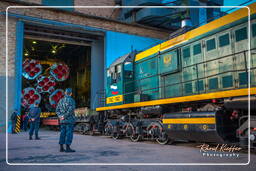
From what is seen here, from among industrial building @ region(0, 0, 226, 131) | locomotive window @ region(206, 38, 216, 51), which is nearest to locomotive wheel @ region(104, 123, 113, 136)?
industrial building @ region(0, 0, 226, 131)

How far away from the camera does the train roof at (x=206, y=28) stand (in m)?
6.26

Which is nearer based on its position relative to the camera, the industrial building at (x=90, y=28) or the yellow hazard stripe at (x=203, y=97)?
the yellow hazard stripe at (x=203, y=97)

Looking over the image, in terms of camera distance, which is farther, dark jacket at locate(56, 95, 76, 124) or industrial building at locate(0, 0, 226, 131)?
industrial building at locate(0, 0, 226, 131)

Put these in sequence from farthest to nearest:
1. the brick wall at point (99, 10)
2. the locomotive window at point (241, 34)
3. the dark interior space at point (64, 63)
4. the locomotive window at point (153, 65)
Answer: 1. the dark interior space at point (64, 63)
2. the brick wall at point (99, 10)
3. the locomotive window at point (153, 65)
4. the locomotive window at point (241, 34)

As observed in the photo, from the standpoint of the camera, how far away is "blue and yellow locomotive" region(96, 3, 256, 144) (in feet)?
19.4

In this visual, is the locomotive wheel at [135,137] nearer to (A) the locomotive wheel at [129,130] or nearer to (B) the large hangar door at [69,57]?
(A) the locomotive wheel at [129,130]

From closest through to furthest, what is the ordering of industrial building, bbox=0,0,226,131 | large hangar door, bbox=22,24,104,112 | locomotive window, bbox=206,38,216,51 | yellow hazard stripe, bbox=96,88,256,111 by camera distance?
yellow hazard stripe, bbox=96,88,256,111, locomotive window, bbox=206,38,216,51, industrial building, bbox=0,0,226,131, large hangar door, bbox=22,24,104,112

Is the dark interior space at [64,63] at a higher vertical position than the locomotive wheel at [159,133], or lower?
higher

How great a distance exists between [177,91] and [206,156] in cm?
309

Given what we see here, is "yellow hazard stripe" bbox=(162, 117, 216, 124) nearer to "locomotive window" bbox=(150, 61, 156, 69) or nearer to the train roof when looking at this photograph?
"locomotive window" bbox=(150, 61, 156, 69)

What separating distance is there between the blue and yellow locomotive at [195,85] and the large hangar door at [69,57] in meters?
6.96

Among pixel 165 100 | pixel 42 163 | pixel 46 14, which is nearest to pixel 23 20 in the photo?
pixel 46 14

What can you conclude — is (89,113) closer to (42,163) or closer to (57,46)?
(42,163)

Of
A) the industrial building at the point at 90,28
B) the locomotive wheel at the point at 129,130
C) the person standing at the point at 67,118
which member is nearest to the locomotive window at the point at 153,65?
the locomotive wheel at the point at 129,130
